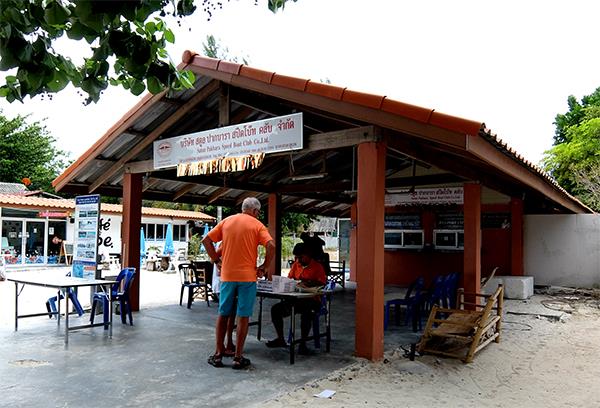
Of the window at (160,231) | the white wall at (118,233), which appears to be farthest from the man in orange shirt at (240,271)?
the window at (160,231)

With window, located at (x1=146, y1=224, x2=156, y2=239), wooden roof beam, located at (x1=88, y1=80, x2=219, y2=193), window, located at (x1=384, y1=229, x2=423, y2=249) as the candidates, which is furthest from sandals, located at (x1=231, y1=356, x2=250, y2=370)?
window, located at (x1=146, y1=224, x2=156, y2=239)

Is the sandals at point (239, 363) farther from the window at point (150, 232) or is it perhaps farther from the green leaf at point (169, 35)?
the window at point (150, 232)

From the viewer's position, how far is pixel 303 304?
5758 millimetres

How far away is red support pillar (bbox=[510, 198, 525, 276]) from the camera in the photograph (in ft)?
39.6

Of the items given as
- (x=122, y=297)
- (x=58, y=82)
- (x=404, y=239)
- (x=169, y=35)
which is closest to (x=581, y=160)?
(x=404, y=239)

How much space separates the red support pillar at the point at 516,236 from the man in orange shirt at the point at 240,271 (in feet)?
29.0

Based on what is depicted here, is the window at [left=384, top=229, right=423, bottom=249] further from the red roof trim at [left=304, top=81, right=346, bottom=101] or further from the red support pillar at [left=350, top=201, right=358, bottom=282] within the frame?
the red roof trim at [left=304, top=81, right=346, bottom=101]

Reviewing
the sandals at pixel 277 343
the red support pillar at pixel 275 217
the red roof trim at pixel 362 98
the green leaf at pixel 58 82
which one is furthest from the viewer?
the red support pillar at pixel 275 217

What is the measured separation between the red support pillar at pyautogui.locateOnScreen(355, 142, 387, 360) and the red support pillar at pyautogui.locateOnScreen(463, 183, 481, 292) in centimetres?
337

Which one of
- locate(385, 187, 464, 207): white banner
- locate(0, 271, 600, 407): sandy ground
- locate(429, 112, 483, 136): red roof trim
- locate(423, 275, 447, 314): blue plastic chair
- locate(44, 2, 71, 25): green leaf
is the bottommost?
locate(0, 271, 600, 407): sandy ground

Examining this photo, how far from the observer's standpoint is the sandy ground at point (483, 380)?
4332 millimetres

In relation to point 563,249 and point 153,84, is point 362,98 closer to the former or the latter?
point 153,84

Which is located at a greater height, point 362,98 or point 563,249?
point 362,98

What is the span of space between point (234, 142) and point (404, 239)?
306 inches
